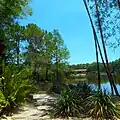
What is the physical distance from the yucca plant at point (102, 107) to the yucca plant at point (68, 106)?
Answer: 19.6 inches

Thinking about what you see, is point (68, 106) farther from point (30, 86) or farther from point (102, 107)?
point (30, 86)

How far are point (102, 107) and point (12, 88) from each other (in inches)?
150

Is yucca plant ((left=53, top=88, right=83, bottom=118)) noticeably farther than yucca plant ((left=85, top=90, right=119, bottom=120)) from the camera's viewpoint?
Yes

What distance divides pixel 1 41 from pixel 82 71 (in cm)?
6409

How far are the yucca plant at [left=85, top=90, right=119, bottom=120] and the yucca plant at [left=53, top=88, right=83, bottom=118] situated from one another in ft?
1.63

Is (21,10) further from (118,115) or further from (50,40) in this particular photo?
(50,40)

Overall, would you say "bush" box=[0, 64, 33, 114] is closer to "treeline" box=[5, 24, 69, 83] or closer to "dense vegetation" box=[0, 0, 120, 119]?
"dense vegetation" box=[0, 0, 120, 119]

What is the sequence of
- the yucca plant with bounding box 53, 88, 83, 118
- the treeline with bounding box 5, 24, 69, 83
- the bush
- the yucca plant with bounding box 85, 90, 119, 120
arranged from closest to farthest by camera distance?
the yucca plant with bounding box 85, 90, 119, 120
the yucca plant with bounding box 53, 88, 83, 118
the bush
the treeline with bounding box 5, 24, 69, 83

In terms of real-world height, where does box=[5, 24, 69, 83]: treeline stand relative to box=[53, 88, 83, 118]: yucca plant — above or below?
above

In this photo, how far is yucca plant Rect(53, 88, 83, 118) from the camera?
1168cm

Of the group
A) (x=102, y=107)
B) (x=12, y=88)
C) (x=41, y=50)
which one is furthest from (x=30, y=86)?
(x=41, y=50)

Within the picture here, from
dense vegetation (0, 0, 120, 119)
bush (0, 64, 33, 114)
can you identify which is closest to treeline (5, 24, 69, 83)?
dense vegetation (0, 0, 120, 119)

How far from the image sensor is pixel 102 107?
11.4 meters

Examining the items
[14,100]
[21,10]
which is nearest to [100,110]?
[14,100]
